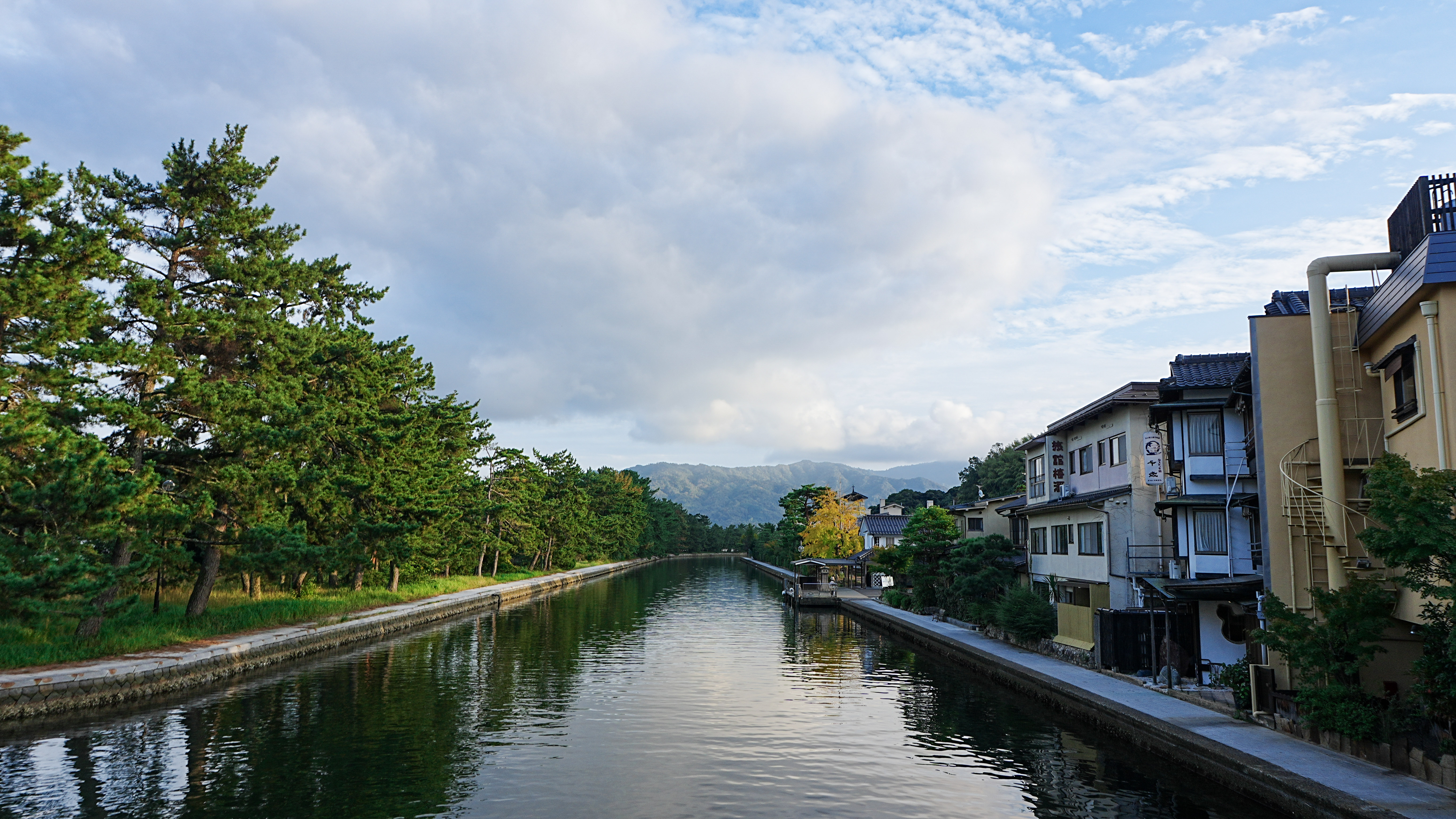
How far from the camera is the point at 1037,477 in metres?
40.2

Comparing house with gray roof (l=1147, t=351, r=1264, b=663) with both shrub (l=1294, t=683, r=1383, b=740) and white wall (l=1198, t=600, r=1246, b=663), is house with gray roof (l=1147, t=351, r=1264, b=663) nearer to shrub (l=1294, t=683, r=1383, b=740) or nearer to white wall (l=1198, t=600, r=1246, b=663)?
white wall (l=1198, t=600, r=1246, b=663)

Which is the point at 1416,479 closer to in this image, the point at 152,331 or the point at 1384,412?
the point at 1384,412

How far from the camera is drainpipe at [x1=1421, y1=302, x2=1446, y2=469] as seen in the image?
13.8 meters

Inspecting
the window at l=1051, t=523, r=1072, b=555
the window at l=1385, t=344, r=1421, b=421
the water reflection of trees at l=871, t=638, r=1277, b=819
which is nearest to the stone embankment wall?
the water reflection of trees at l=871, t=638, r=1277, b=819

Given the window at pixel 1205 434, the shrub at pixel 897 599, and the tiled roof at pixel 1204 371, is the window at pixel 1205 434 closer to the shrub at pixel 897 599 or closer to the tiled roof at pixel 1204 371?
the tiled roof at pixel 1204 371

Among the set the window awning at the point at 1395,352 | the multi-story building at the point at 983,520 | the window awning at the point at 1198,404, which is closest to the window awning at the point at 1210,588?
the window awning at the point at 1198,404

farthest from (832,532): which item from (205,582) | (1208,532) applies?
(205,582)

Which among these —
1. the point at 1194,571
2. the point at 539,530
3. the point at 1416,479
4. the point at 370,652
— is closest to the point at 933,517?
the point at 1194,571

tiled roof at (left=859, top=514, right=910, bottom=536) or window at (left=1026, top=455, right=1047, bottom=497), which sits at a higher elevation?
window at (left=1026, top=455, right=1047, bottom=497)

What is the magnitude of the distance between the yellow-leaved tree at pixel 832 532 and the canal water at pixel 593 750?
170ft

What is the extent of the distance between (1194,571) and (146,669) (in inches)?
1179

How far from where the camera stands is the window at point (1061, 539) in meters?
33.7

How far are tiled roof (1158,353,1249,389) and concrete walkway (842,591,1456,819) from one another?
8.92 metres

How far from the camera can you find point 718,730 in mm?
20578
